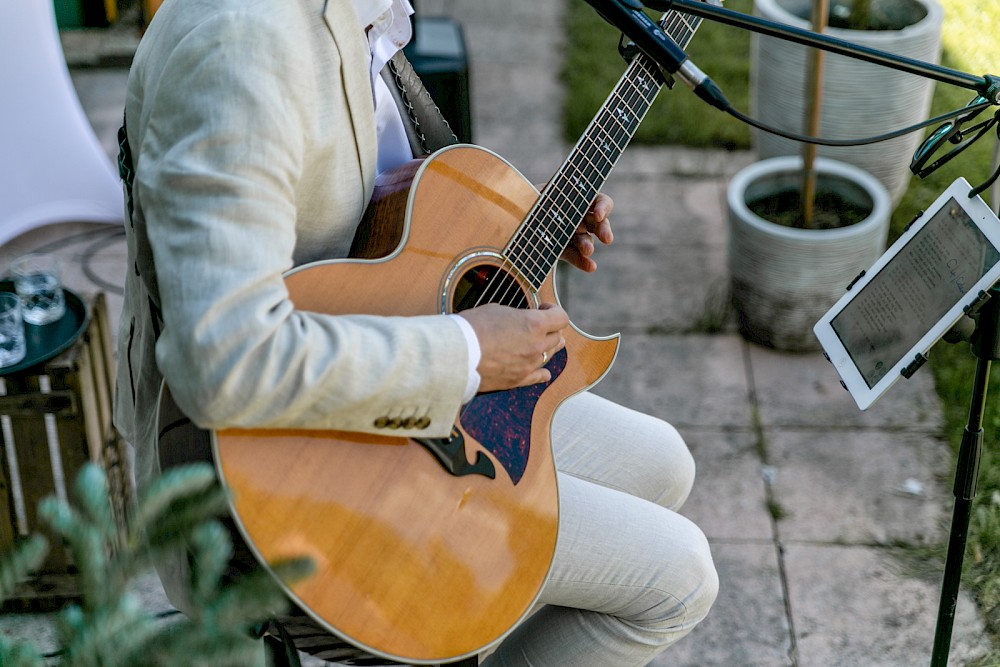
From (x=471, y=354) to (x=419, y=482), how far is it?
20 centimetres

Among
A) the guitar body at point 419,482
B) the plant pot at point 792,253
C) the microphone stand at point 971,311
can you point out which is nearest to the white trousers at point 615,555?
the guitar body at point 419,482

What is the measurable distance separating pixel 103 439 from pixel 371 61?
1.18 m

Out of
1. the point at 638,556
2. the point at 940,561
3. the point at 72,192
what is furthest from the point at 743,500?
the point at 72,192

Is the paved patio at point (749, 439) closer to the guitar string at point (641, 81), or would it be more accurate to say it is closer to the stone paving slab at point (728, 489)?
the stone paving slab at point (728, 489)

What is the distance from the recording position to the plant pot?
3.06m

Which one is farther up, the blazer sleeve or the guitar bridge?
the blazer sleeve

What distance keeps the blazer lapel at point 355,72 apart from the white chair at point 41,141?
2.56 metres

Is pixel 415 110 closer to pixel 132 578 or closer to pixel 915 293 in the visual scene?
pixel 915 293

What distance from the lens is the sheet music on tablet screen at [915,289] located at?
1549mm

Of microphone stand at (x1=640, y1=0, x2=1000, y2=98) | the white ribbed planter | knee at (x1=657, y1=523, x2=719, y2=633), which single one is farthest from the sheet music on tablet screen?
the white ribbed planter

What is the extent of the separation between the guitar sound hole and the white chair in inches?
102

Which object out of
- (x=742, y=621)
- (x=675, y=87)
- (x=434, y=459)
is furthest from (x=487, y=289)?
(x=675, y=87)

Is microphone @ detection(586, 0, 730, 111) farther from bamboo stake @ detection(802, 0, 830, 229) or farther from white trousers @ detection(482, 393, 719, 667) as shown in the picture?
bamboo stake @ detection(802, 0, 830, 229)

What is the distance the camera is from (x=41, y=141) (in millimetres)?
3695
